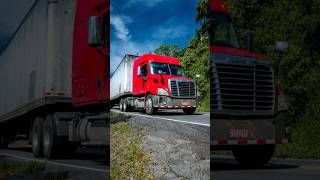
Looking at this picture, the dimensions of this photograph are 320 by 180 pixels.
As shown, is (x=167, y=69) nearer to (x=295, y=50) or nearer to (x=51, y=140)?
(x=51, y=140)

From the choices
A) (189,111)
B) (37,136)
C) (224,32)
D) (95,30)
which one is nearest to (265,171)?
(224,32)

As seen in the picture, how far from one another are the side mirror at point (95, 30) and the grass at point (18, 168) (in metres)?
1.00

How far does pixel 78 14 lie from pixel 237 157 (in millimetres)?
1869

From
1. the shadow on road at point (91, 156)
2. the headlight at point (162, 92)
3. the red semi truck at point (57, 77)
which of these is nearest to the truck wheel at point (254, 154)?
the headlight at point (162, 92)

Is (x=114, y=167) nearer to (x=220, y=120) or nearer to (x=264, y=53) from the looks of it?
(x=220, y=120)

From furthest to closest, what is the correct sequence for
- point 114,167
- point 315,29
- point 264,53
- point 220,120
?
point 315,29
point 264,53
point 220,120
point 114,167

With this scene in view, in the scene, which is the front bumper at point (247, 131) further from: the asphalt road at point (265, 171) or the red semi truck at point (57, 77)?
the red semi truck at point (57, 77)

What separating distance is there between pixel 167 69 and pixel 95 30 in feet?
1.95

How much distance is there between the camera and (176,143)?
3.47m

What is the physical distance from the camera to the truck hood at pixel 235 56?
4.34 metres

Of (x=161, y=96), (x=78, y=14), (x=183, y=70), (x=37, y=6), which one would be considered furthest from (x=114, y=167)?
(x=37, y=6)

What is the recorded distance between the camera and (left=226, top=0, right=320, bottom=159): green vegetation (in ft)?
16.0

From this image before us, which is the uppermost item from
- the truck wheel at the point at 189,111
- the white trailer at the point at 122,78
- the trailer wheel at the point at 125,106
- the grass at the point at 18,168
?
the white trailer at the point at 122,78

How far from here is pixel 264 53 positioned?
4.84 metres
